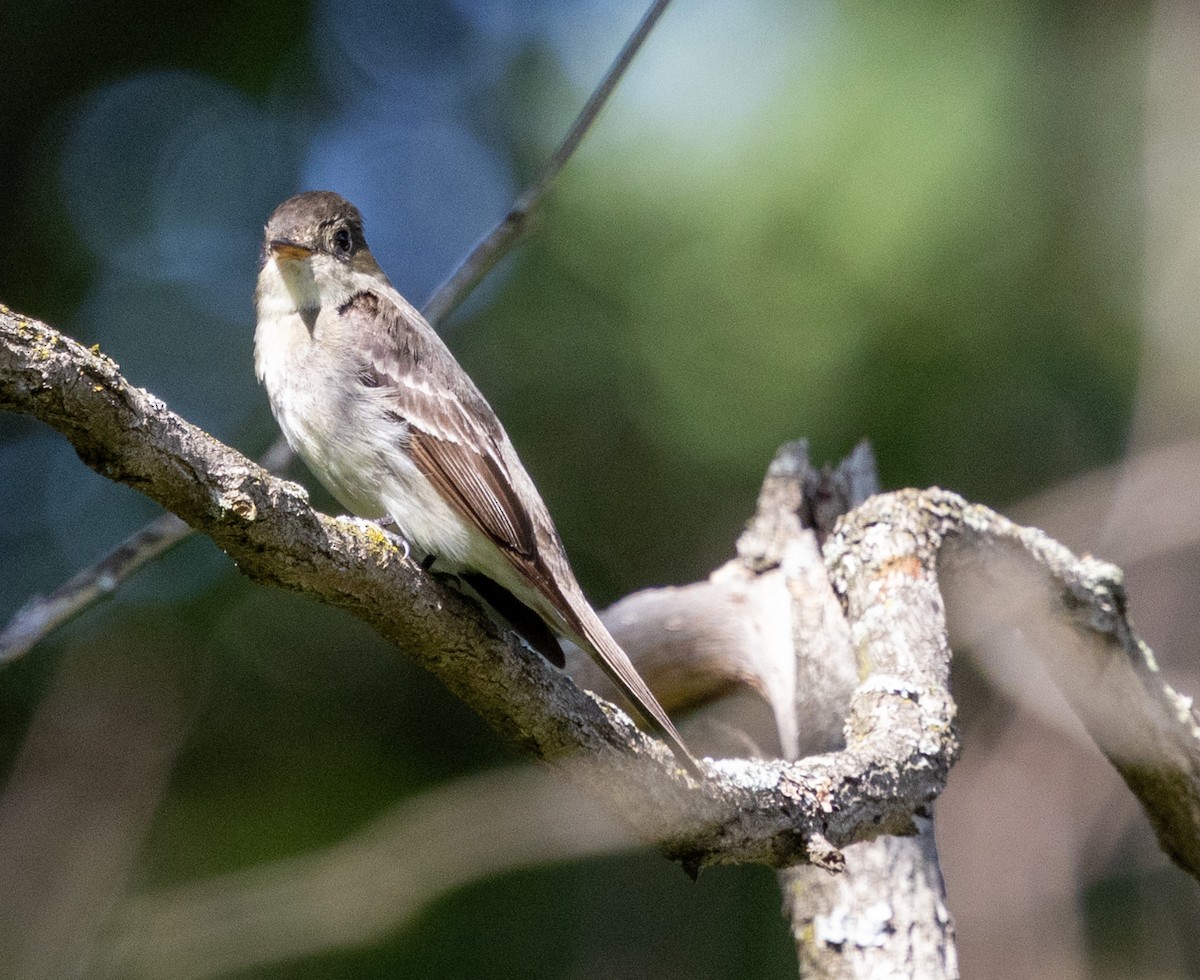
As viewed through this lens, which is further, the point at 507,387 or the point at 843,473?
the point at 507,387

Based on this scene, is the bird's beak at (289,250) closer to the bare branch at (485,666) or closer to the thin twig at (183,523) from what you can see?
the thin twig at (183,523)

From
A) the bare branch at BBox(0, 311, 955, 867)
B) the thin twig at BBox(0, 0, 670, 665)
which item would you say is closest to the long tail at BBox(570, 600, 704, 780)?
the bare branch at BBox(0, 311, 955, 867)

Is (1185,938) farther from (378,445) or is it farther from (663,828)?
(378,445)

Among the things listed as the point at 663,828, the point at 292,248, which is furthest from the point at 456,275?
the point at 663,828

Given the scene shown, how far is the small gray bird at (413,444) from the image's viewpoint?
3262 mm

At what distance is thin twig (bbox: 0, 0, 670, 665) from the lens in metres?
3.23

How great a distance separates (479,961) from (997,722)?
2391 mm

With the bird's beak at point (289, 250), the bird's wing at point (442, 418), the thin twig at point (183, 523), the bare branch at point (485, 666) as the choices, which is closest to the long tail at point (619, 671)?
the bird's wing at point (442, 418)

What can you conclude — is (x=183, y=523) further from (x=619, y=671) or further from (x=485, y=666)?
(x=619, y=671)

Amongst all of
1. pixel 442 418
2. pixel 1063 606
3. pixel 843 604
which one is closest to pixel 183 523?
pixel 442 418

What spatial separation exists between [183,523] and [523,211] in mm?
1509

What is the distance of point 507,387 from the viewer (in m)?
5.77

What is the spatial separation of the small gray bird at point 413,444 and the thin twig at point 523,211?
23cm

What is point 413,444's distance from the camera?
344cm
